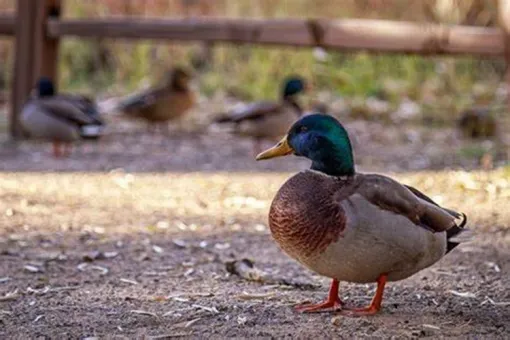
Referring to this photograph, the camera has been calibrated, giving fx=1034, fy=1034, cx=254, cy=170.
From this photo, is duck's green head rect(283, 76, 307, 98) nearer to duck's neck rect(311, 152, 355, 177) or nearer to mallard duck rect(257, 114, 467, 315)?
mallard duck rect(257, 114, 467, 315)

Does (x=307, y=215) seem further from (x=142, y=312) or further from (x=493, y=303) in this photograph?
(x=493, y=303)

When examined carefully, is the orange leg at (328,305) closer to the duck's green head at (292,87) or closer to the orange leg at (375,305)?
the orange leg at (375,305)

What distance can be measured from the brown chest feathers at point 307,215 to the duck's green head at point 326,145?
0.06 metres

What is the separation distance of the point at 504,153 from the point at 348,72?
464 cm

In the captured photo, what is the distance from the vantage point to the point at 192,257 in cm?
489

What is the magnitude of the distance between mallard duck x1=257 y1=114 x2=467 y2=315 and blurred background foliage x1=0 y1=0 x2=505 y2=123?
26.1ft

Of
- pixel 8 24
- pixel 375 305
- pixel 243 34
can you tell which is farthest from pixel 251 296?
pixel 8 24

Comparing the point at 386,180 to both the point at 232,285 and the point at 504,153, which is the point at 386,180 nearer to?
the point at 232,285

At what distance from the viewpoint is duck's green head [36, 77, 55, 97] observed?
9.40 metres

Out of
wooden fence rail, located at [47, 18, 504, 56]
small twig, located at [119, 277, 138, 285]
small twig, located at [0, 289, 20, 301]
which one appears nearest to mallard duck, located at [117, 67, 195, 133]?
wooden fence rail, located at [47, 18, 504, 56]

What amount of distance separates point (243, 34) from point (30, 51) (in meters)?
2.18

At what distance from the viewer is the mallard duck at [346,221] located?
11.0 feet

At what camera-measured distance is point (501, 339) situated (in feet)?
10.8

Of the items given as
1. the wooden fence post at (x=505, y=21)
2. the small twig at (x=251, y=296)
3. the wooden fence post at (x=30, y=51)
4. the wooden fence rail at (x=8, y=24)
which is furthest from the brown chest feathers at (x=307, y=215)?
the wooden fence rail at (x=8, y=24)
